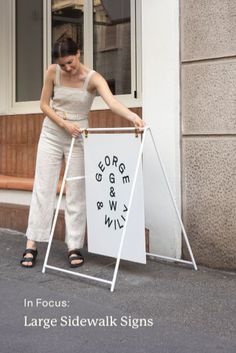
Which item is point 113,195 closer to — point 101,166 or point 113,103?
point 101,166

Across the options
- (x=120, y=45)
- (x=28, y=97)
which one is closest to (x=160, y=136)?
(x=120, y=45)

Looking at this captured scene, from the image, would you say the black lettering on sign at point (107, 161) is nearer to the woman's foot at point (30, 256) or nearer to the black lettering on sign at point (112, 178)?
the black lettering on sign at point (112, 178)

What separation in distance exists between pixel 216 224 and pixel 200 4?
1.95m

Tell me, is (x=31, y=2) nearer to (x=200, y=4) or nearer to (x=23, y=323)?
(x=200, y=4)

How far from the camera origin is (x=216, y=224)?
5090mm

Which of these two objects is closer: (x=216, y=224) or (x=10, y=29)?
(x=216, y=224)

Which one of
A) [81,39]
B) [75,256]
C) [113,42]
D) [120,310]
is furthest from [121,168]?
[81,39]

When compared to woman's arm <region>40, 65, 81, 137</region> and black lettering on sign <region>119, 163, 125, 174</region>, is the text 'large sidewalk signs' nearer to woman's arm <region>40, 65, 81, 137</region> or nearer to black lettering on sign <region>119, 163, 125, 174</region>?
black lettering on sign <region>119, 163, 125, 174</region>

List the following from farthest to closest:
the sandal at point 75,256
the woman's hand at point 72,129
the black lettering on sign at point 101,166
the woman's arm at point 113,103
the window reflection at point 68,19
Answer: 1. the window reflection at point 68,19
2. the sandal at point 75,256
3. the woman's hand at point 72,129
4. the black lettering on sign at point 101,166
5. the woman's arm at point 113,103

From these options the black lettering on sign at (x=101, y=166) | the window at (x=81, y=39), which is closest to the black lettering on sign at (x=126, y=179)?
the black lettering on sign at (x=101, y=166)

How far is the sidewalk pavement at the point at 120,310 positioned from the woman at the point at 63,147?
29 cm

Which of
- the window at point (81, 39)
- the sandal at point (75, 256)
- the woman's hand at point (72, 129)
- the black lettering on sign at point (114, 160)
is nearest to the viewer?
the black lettering on sign at point (114, 160)

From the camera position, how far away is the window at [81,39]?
689 cm

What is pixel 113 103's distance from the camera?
A: 4738 mm
